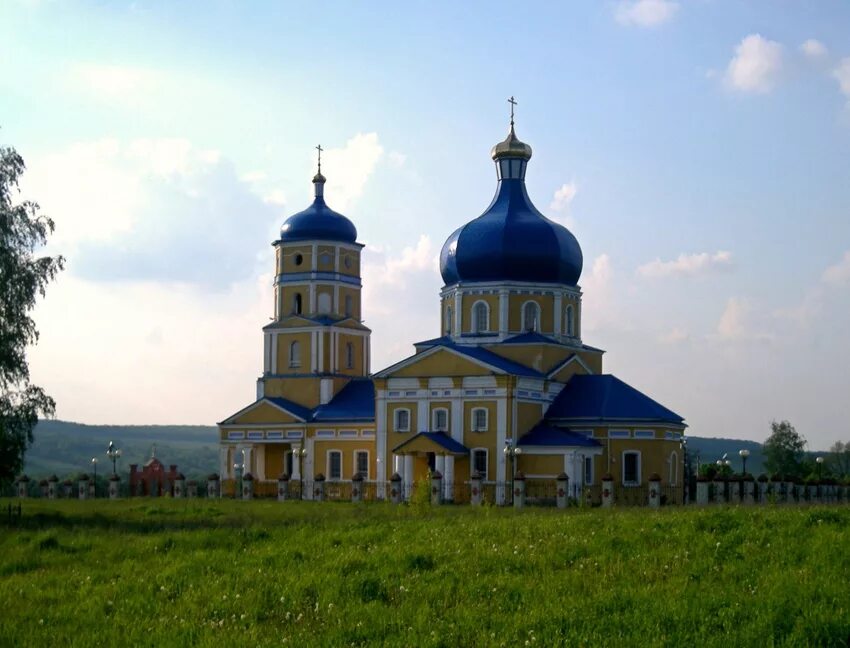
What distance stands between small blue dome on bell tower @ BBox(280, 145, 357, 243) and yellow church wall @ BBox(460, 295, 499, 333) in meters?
8.68

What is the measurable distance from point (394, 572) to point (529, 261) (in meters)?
33.3

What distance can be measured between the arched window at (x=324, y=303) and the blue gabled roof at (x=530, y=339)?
33.4ft

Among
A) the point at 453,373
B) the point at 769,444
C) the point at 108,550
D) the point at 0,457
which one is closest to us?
the point at 108,550

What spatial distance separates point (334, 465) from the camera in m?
53.9

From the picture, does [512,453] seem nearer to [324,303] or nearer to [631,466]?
[631,466]

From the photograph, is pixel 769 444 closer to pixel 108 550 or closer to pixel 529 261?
pixel 529 261

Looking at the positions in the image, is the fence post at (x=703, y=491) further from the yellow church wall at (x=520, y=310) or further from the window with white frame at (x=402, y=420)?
the window with white frame at (x=402, y=420)

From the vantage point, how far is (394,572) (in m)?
17.8

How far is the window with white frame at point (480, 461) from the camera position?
47309mm

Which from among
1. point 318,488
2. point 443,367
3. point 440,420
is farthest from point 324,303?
point 318,488

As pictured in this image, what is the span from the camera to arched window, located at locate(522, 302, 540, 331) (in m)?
50.5

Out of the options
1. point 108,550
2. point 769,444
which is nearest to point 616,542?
point 108,550

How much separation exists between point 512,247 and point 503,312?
2.44m

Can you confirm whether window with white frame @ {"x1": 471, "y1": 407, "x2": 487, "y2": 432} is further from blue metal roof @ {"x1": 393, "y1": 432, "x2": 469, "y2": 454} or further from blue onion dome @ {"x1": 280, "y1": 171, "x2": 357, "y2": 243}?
blue onion dome @ {"x1": 280, "y1": 171, "x2": 357, "y2": 243}
